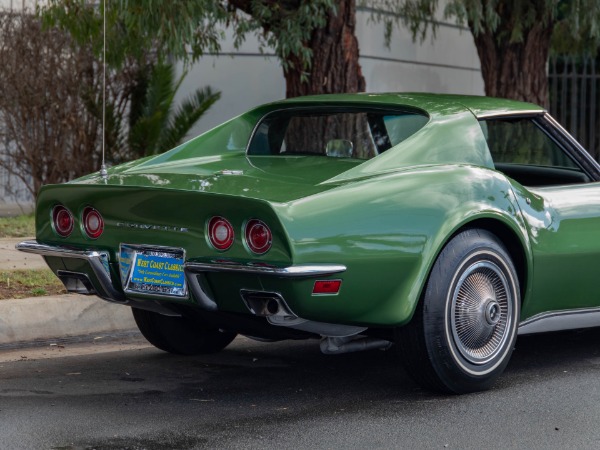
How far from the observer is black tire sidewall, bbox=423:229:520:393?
211 inches

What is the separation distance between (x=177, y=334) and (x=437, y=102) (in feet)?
6.24

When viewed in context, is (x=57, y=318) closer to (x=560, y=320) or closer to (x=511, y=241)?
(x=511, y=241)

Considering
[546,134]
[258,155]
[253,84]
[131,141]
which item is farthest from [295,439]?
[253,84]

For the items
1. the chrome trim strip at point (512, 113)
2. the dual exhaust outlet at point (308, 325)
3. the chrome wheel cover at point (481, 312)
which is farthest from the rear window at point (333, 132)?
the dual exhaust outlet at point (308, 325)

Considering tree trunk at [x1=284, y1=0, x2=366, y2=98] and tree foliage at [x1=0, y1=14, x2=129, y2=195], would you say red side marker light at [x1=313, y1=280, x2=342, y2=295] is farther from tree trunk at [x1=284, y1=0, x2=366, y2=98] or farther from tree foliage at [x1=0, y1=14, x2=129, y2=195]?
tree foliage at [x1=0, y1=14, x2=129, y2=195]

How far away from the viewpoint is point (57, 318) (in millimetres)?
7188

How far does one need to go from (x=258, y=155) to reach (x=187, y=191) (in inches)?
47.7

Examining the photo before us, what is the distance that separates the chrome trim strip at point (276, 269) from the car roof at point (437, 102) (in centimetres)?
128

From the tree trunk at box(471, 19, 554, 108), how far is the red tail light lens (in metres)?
8.52

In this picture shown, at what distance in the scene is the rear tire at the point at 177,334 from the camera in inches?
254

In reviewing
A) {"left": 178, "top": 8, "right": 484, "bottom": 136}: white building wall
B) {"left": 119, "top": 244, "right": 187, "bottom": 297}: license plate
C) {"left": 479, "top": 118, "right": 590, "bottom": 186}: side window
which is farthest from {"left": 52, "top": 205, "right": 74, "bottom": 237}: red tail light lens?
{"left": 178, "top": 8, "right": 484, "bottom": 136}: white building wall

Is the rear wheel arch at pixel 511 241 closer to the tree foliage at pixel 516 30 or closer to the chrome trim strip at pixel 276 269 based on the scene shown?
the chrome trim strip at pixel 276 269

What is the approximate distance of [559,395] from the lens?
565 centimetres

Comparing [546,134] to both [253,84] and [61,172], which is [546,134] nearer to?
[61,172]
